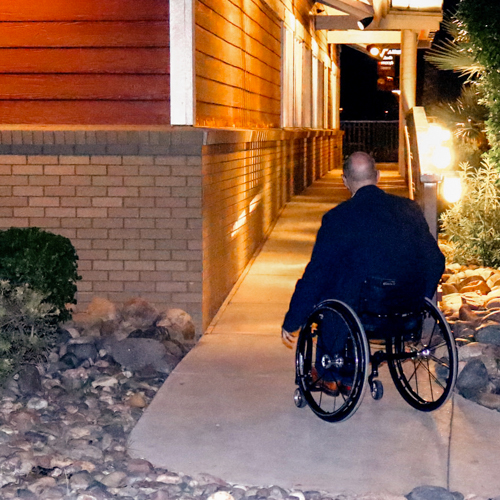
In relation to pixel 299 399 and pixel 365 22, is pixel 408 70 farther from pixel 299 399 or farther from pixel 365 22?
pixel 299 399

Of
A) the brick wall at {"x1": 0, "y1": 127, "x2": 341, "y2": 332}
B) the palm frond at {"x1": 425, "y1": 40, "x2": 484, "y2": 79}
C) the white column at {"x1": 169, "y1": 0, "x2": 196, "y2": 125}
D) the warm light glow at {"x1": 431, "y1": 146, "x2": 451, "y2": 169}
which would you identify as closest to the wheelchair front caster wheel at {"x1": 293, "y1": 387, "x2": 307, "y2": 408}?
the brick wall at {"x1": 0, "y1": 127, "x2": 341, "y2": 332}

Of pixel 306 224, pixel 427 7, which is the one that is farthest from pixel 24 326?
A: pixel 427 7

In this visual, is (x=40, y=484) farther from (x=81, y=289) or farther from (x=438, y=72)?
(x=438, y=72)

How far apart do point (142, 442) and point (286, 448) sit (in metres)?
0.75

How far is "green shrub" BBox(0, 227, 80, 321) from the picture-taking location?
6.29m

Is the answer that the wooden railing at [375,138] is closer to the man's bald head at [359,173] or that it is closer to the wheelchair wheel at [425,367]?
the wheelchair wheel at [425,367]

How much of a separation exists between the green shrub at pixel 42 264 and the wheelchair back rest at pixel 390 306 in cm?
221

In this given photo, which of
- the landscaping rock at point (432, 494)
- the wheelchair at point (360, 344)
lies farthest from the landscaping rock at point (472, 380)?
the landscaping rock at point (432, 494)

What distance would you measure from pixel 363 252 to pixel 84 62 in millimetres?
3438

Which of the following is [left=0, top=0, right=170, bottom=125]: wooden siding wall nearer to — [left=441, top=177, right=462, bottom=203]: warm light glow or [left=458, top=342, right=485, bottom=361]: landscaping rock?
[left=458, top=342, right=485, bottom=361]: landscaping rock

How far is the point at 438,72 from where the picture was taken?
3331cm

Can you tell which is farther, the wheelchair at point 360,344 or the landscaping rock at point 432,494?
the wheelchair at point 360,344

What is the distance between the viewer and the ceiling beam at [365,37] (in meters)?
22.4

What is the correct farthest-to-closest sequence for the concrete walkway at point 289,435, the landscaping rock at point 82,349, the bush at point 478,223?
the bush at point 478,223 → the landscaping rock at point 82,349 → the concrete walkway at point 289,435
